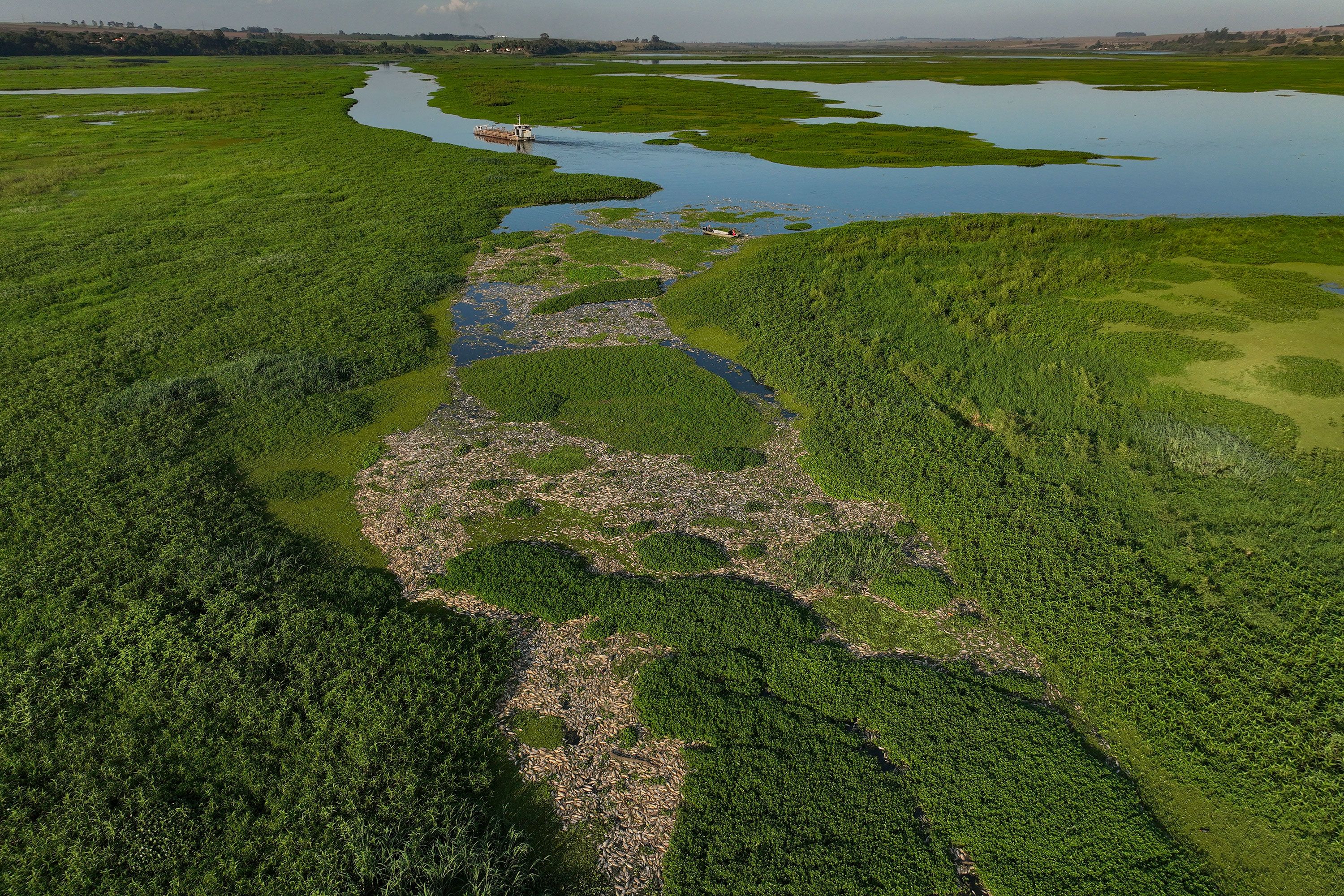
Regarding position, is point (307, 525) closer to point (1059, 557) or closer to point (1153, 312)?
point (1059, 557)

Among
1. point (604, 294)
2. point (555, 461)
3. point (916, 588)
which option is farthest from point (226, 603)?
point (604, 294)

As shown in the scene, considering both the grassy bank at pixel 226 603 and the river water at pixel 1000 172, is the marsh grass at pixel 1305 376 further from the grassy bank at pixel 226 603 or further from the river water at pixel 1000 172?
the grassy bank at pixel 226 603

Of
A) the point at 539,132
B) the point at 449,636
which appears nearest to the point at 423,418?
the point at 449,636

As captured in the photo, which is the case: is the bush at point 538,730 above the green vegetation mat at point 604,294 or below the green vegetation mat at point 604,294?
below

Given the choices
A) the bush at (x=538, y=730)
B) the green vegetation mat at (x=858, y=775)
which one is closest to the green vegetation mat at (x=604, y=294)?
the green vegetation mat at (x=858, y=775)

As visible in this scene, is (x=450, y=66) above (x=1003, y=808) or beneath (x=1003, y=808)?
above

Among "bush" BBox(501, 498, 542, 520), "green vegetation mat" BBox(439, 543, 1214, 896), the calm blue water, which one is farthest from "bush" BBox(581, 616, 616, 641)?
the calm blue water

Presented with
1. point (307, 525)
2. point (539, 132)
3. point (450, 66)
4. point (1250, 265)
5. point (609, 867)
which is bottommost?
point (609, 867)
